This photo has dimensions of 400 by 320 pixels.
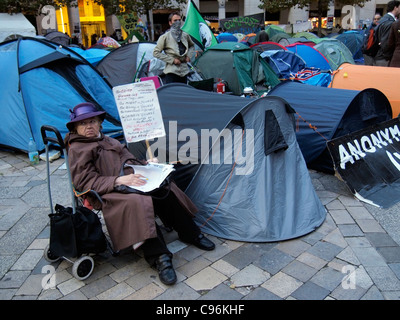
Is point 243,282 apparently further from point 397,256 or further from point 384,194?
point 384,194

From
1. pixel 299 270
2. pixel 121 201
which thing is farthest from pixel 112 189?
pixel 299 270

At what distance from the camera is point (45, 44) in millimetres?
6078

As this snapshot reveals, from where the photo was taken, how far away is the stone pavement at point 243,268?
2.62 m

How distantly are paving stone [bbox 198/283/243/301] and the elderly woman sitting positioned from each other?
286 mm

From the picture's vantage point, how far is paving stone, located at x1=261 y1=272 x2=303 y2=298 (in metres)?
2.62

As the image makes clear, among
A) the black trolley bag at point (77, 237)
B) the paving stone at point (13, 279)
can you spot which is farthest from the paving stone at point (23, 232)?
the black trolley bag at point (77, 237)

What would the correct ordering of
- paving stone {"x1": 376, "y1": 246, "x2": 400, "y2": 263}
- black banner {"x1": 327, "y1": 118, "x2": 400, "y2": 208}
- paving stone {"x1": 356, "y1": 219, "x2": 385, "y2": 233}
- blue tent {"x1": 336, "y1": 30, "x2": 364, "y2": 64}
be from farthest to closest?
1. blue tent {"x1": 336, "y1": 30, "x2": 364, "y2": 64}
2. black banner {"x1": 327, "y1": 118, "x2": 400, "y2": 208}
3. paving stone {"x1": 356, "y1": 219, "x2": 385, "y2": 233}
4. paving stone {"x1": 376, "y1": 246, "x2": 400, "y2": 263}

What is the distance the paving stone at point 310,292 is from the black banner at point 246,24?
18.1m

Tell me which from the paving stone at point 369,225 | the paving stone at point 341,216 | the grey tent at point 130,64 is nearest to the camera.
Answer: the paving stone at point 369,225

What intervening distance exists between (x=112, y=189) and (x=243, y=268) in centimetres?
122

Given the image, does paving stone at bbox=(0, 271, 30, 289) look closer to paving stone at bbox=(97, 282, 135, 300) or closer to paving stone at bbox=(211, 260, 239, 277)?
paving stone at bbox=(97, 282, 135, 300)

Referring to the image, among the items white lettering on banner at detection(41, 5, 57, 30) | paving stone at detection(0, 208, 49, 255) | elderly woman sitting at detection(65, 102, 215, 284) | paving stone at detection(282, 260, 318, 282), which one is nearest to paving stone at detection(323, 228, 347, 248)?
paving stone at detection(282, 260, 318, 282)

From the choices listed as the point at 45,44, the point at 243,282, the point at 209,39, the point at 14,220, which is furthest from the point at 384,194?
the point at 209,39

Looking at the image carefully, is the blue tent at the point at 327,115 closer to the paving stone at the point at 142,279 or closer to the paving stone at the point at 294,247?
the paving stone at the point at 294,247
